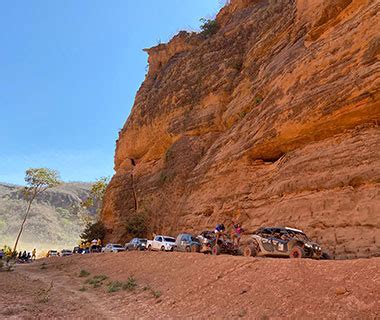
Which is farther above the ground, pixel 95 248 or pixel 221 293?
pixel 95 248

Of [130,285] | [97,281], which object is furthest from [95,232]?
[130,285]

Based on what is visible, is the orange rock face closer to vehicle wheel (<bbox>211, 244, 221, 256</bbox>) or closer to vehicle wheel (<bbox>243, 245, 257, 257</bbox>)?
vehicle wheel (<bbox>243, 245, 257, 257</bbox>)

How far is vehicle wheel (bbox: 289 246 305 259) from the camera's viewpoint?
1260 cm

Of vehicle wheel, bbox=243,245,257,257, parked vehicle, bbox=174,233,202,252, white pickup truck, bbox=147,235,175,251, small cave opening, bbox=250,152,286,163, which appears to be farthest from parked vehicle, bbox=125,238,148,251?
vehicle wheel, bbox=243,245,257,257

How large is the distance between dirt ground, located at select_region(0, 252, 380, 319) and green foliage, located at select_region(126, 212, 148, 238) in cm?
1527

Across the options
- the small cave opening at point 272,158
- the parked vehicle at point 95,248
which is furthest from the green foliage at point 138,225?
the small cave opening at point 272,158

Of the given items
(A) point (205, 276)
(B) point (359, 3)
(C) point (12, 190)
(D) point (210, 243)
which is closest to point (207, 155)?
(D) point (210, 243)

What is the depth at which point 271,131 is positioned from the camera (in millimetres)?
20219

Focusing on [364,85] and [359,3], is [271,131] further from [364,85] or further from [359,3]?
[359,3]

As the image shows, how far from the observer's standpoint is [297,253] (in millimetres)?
12844

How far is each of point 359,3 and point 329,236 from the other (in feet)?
40.6

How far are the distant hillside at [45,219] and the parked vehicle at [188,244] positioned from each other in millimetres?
64236

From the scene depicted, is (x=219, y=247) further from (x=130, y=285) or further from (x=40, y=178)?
(x=40, y=178)

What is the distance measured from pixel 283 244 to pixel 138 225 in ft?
68.5
